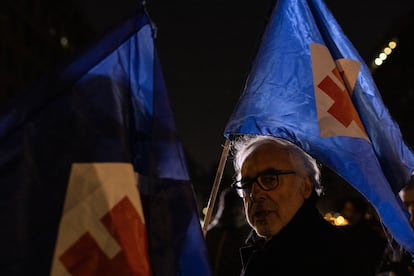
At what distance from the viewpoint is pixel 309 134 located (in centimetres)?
370

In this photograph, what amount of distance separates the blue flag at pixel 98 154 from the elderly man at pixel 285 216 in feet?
1.31

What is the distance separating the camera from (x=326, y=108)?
377 centimetres

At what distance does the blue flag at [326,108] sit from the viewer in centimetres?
361

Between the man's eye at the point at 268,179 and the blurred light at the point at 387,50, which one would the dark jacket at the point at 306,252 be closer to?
the man's eye at the point at 268,179

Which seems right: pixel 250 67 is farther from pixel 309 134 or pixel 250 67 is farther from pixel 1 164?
pixel 1 164

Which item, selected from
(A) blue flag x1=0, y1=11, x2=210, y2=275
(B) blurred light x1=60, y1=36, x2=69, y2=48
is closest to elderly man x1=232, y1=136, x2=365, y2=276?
(A) blue flag x1=0, y1=11, x2=210, y2=275

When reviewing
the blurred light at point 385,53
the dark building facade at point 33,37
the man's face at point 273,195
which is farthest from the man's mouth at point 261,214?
the dark building facade at point 33,37

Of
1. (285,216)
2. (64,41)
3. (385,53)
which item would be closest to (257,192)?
(285,216)

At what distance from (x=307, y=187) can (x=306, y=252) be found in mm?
485

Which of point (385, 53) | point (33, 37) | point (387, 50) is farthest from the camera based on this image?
point (33, 37)

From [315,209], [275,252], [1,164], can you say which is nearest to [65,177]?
[1,164]

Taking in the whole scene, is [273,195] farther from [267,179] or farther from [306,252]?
[306,252]

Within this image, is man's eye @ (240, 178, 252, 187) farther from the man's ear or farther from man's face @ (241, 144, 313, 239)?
the man's ear

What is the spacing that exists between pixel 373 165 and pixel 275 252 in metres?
0.84
